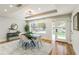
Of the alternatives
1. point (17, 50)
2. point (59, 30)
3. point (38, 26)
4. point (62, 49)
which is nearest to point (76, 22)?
point (59, 30)

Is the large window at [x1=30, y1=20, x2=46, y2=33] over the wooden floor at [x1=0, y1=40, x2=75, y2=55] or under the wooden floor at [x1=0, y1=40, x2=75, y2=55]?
over

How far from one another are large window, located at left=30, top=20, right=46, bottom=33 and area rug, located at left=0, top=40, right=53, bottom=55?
12.3 inches

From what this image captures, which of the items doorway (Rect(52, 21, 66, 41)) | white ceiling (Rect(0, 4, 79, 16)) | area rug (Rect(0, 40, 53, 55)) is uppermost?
white ceiling (Rect(0, 4, 79, 16))

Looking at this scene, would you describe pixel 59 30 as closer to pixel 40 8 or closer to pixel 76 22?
pixel 76 22

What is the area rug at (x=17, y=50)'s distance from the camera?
216cm

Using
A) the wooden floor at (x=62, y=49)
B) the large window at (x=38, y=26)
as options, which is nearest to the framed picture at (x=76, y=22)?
the wooden floor at (x=62, y=49)

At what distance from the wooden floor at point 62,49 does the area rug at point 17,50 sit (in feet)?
0.35

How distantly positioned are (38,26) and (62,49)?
73cm

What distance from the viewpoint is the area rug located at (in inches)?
85.0

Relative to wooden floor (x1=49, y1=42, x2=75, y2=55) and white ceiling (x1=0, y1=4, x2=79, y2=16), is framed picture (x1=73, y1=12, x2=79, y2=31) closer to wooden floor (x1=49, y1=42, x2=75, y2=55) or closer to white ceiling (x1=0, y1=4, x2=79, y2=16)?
white ceiling (x1=0, y1=4, x2=79, y2=16)

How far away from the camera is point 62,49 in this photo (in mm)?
2168

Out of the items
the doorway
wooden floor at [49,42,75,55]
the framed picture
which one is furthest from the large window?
the framed picture

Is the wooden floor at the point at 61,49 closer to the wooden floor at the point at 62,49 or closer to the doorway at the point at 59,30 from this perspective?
the wooden floor at the point at 62,49
